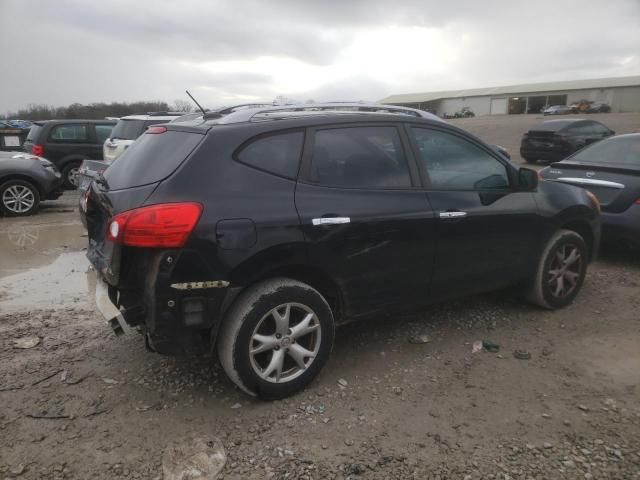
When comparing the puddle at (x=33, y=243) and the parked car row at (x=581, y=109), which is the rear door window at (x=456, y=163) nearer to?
the puddle at (x=33, y=243)

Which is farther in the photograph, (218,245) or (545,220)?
(545,220)

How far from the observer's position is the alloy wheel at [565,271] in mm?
4410

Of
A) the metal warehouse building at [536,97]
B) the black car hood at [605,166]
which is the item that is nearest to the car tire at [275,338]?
the black car hood at [605,166]

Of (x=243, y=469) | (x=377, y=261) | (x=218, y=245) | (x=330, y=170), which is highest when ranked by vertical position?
(x=330, y=170)

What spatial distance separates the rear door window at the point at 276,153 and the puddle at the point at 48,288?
2.25 m

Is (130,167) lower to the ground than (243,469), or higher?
higher

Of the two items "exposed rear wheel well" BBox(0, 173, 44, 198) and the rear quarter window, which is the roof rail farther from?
the rear quarter window

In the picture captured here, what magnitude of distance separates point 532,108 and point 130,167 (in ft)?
243

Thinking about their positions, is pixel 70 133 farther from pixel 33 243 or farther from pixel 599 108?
pixel 599 108

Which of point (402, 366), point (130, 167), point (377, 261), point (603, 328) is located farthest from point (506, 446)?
point (130, 167)

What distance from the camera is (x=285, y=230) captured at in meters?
2.90

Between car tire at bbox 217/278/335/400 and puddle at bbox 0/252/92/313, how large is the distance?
211cm

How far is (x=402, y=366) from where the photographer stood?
11.6 ft

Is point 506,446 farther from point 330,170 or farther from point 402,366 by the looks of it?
point 330,170
